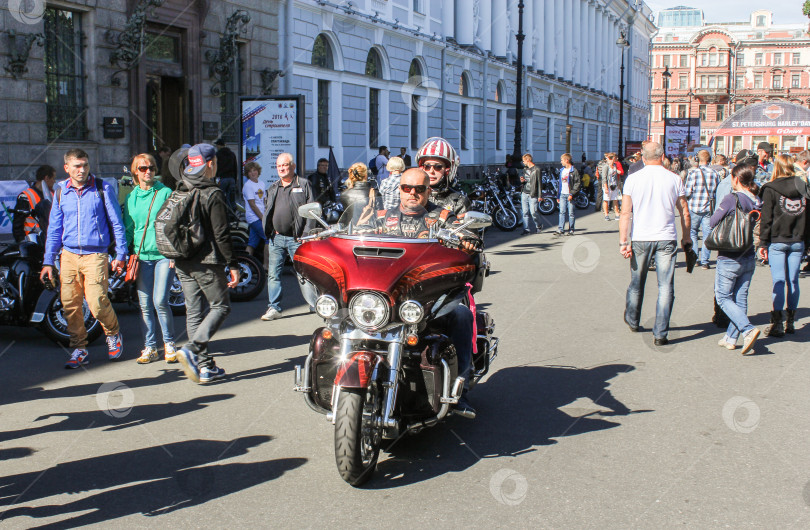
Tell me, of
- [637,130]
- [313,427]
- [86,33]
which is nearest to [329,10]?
[86,33]

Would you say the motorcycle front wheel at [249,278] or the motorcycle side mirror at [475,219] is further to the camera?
the motorcycle front wheel at [249,278]

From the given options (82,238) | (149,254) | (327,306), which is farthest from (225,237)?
(327,306)

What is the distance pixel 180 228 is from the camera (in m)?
6.59

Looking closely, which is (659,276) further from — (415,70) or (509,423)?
(415,70)

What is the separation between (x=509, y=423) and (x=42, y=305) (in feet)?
14.9

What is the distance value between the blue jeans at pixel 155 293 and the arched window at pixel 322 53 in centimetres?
1839

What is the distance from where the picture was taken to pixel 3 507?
419 centimetres

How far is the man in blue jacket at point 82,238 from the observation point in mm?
7094

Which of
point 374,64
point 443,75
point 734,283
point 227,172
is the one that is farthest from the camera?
point 443,75

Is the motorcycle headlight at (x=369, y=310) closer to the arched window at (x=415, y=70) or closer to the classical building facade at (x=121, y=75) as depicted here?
the classical building facade at (x=121, y=75)

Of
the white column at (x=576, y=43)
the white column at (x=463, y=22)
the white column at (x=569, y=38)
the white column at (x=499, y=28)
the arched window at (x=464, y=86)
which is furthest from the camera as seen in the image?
the white column at (x=576, y=43)

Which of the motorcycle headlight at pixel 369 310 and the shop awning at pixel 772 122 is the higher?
the shop awning at pixel 772 122

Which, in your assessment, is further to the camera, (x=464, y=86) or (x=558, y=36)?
(x=558, y=36)

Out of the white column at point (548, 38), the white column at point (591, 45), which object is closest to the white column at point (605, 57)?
the white column at point (591, 45)
